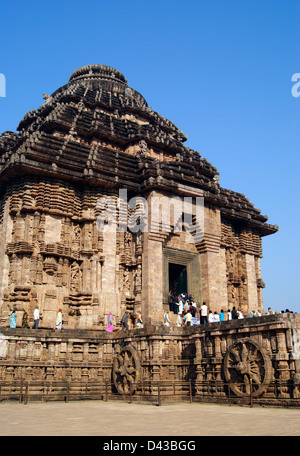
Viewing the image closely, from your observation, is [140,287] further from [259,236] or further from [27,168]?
[259,236]

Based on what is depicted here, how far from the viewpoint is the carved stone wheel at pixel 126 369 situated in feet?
61.8

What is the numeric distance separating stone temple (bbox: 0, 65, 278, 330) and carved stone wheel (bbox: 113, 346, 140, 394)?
201cm

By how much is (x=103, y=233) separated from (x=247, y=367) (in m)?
11.8

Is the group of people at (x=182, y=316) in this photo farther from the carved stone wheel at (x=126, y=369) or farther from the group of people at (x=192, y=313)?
the carved stone wheel at (x=126, y=369)

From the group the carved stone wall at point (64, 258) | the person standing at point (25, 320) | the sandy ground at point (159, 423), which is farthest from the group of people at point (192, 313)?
the sandy ground at point (159, 423)

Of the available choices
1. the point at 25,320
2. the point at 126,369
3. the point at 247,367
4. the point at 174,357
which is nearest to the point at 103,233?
the point at 25,320

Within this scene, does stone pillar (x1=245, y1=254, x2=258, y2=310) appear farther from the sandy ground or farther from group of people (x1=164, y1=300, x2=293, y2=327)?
the sandy ground

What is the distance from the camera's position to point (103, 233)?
80.6ft

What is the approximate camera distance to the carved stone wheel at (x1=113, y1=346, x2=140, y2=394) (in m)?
18.8

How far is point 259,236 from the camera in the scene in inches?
1276

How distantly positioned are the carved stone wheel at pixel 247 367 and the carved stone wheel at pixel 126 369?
4278 mm

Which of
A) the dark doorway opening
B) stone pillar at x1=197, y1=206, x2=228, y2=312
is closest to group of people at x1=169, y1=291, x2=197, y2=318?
the dark doorway opening

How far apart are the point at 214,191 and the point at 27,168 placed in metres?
11.5

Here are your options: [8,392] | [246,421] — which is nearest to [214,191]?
[8,392]
